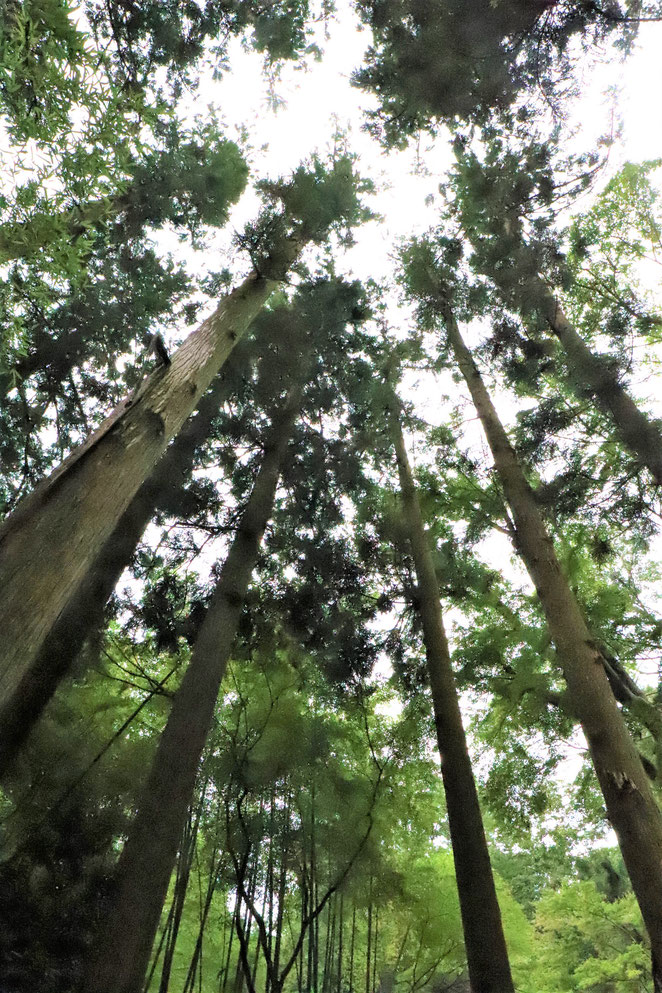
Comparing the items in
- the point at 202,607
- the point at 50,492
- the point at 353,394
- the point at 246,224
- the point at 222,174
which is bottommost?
the point at 50,492

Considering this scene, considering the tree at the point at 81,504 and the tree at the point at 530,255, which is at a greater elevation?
the tree at the point at 530,255

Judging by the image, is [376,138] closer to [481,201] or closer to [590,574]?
[481,201]

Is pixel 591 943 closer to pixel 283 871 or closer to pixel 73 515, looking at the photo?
pixel 283 871

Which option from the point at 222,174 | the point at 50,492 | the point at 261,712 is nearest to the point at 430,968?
the point at 261,712

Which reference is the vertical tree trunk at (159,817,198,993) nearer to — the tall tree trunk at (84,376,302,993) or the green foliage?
the tall tree trunk at (84,376,302,993)

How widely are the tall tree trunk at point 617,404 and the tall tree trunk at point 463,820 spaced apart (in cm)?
188

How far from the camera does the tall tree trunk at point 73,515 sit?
60.8 inches

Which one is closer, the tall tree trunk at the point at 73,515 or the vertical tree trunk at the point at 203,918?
the tall tree trunk at the point at 73,515

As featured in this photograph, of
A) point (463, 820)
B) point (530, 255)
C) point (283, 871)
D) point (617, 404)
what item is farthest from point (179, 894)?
point (530, 255)

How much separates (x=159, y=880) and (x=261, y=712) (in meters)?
1.64

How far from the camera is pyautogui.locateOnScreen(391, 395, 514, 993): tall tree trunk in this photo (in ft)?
9.96

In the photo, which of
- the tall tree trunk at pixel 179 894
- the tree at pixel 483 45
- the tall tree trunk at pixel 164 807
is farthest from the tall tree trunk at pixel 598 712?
the tall tree trunk at pixel 179 894

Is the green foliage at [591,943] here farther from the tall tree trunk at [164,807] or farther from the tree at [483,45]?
the tree at [483,45]

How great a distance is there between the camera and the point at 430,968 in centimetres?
565
